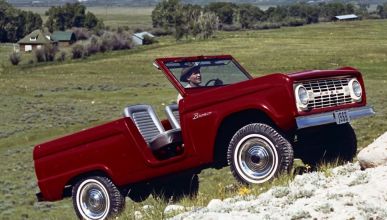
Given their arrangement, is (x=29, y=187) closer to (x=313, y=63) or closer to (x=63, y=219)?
(x=63, y=219)

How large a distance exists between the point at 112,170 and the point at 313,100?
2.66 metres

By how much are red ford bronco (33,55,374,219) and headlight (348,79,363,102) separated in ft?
0.04

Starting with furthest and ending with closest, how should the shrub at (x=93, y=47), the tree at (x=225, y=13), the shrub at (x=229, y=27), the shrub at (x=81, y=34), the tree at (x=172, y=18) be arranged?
the tree at (x=225, y=13), the shrub at (x=229, y=27), the tree at (x=172, y=18), the shrub at (x=81, y=34), the shrub at (x=93, y=47)

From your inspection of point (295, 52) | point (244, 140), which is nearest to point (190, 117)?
point (244, 140)

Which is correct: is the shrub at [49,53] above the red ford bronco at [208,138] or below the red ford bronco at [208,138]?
below

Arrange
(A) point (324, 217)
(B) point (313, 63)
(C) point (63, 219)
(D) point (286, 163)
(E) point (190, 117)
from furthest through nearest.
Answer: (B) point (313, 63) < (C) point (63, 219) < (E) point (190, 117) < (D) point (286, 163) < (A) point (324, 217)

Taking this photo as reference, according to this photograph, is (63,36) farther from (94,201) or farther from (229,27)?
(94,201)

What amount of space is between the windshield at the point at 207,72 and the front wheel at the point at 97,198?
158 centimetres

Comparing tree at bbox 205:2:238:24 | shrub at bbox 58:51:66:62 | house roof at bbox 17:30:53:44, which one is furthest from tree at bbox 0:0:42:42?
tree at bbox 205:2:238:24

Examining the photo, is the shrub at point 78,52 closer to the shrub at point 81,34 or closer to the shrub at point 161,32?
the shrub at point 81,34

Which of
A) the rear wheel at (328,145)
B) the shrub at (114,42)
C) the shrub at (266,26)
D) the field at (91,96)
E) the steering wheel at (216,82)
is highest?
the steering wheel at (216,82)

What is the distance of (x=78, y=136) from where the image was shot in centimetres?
1012

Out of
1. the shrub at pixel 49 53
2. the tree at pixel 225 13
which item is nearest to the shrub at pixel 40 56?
the shrub at pixel 49 53

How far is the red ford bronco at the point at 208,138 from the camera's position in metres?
8.82
